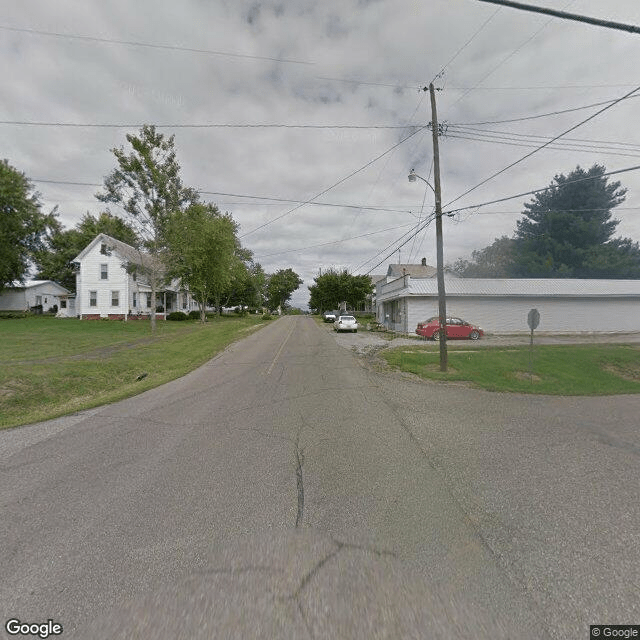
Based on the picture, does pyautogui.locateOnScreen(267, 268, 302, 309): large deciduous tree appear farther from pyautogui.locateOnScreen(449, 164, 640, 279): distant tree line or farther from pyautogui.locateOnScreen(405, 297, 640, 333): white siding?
pyautogui.locateOnScreen(405, 297, 640, 333): white siding

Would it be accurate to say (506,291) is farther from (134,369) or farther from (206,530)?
(206,530)

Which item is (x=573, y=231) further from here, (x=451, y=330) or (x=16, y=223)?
(x=16, y=223)

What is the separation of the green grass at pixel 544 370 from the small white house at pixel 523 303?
8.62 metres

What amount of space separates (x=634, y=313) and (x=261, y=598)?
1300 inches

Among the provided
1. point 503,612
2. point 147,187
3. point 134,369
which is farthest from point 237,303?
point 503,612

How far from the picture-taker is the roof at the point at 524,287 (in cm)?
2164

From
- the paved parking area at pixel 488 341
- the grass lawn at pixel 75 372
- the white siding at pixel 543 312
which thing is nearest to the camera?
the grass lawn at pixel 75 372

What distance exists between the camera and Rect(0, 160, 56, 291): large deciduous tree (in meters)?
31.4

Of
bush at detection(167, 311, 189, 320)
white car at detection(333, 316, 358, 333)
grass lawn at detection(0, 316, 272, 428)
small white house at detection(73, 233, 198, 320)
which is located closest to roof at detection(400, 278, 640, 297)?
white car at detection(333, 316, 358, 333)

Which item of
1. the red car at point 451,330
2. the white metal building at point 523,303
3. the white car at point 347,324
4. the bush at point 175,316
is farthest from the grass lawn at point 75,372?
the bush at point 175,316

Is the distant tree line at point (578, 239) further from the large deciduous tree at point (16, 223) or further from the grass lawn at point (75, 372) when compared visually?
the large deciduous tree at point (16, 223)

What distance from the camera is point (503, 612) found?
1967 mm

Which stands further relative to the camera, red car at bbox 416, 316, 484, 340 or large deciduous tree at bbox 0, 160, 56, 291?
large deciduous tree at bbox 0, 160, 56, 291

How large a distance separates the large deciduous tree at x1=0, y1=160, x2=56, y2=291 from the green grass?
130 feet
